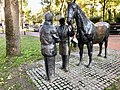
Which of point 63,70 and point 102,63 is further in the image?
point 102,63

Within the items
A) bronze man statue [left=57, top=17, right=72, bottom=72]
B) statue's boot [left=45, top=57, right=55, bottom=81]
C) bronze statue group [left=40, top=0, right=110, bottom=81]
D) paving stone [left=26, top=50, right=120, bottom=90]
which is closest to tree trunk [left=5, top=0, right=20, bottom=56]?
paving stone [left=26, top=50, right=120, bottom=90]

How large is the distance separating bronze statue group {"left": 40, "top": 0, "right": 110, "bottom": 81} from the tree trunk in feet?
10.5

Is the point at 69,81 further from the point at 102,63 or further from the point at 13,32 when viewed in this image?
the point at 13,32

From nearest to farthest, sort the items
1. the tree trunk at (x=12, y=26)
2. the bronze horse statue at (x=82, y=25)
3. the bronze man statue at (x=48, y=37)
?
the bronze man statue at (x=48, y=37) < the bronze horse statue at (x=82, y=25) < the tree trunk at (x=12, y=26)

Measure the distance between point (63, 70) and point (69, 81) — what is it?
2.86 ft

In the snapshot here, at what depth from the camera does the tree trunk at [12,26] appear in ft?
26.4

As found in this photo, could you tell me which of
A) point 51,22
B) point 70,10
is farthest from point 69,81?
point 70,10

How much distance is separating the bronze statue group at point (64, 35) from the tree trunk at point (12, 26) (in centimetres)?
319

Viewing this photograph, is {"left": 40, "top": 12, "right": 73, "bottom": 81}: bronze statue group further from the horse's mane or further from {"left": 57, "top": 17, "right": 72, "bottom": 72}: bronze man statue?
the horse's mane

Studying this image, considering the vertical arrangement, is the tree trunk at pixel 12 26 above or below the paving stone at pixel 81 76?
above

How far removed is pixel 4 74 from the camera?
6.00 m

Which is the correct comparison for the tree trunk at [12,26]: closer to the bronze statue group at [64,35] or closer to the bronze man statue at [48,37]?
the bronze statue group at [64,35]

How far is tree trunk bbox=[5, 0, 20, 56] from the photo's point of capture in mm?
8039

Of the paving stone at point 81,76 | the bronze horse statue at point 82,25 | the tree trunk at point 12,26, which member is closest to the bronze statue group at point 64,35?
the bronze horse statue at point 82,25
